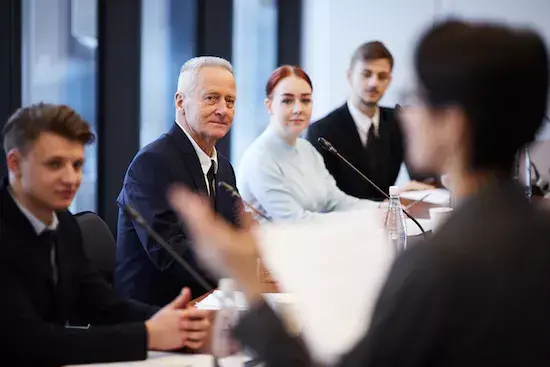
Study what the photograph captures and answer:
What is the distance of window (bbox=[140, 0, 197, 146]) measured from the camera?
475cm

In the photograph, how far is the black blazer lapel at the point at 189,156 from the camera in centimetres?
250

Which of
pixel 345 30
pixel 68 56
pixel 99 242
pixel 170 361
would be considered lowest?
pixel 170 361

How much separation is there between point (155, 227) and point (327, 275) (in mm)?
783

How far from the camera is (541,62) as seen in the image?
103cm

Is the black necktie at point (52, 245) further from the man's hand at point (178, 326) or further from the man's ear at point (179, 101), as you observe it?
the man's ear at point (179, 101)

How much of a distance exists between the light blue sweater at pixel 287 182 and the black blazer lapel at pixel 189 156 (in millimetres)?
768

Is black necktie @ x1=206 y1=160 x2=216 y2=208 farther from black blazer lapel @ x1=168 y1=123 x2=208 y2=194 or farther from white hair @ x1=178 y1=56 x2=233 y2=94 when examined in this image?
white hair @ x1=178 y1=56 x2=233 y2=94

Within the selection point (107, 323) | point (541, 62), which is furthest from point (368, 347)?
point (107, 323)

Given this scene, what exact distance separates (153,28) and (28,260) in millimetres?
3678

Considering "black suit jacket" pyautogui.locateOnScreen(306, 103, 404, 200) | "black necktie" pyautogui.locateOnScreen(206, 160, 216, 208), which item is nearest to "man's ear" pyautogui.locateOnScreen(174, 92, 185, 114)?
"black necktie" pyautogui.locateOnScreen(206, 160, 216, 208)

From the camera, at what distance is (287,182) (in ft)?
11.1

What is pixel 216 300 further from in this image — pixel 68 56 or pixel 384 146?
pixel 68 56

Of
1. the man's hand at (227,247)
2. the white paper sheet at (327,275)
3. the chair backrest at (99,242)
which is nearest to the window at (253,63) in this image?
the chair backrest at (99,242)

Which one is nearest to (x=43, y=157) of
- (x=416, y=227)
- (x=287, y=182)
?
(x=416, y=227)
